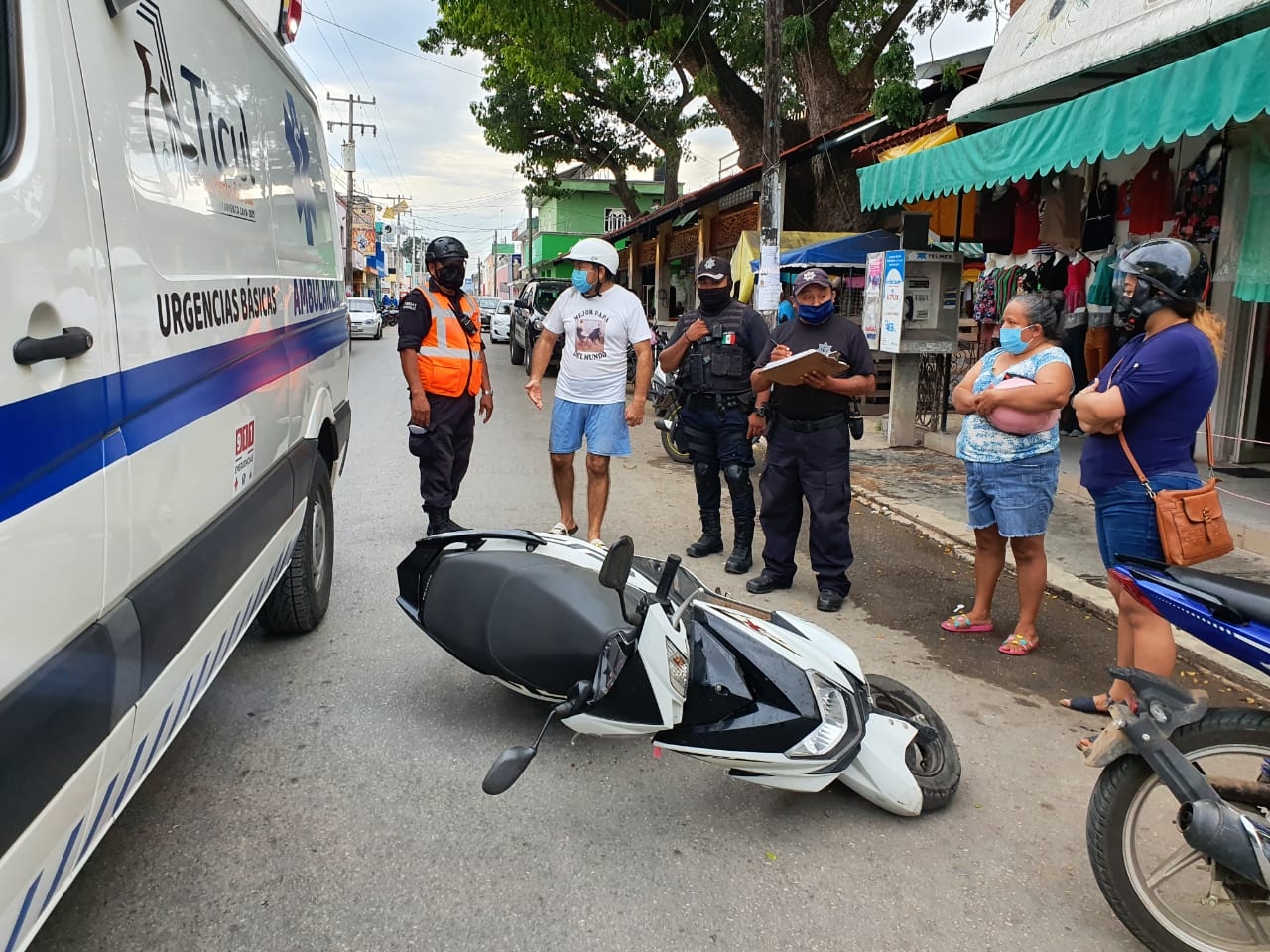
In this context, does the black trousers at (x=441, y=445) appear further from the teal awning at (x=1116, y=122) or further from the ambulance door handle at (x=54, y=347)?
the teal awning at (x=1116, y=122)

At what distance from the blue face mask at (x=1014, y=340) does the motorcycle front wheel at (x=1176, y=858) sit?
2.18 m

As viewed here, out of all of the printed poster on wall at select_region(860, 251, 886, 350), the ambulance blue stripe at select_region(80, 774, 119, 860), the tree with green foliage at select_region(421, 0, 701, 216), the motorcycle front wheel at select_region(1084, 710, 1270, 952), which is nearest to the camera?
the ambulance blue stripe at select_region(80, 774, 119, 860)

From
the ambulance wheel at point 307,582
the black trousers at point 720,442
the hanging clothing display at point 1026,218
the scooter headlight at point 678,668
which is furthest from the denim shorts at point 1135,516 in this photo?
the hanging clothing display at point 1026,218

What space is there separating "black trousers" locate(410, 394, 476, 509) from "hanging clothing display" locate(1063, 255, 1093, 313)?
548cm

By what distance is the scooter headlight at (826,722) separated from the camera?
8.91ft

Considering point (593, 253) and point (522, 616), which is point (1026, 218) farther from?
point (522, 616)

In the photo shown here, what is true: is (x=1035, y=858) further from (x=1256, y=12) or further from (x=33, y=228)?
(x=1256, y=12)

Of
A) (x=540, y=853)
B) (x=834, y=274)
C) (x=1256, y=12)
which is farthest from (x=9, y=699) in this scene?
(x=834, y=274)

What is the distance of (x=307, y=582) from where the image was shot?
163 inches

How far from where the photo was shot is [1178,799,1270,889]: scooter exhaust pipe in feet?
6.69

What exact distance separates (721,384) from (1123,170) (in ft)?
15.9

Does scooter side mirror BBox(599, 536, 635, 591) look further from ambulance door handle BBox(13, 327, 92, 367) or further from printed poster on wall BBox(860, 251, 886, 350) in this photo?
printed poster on wall BBox(860, 251, 886, 350)

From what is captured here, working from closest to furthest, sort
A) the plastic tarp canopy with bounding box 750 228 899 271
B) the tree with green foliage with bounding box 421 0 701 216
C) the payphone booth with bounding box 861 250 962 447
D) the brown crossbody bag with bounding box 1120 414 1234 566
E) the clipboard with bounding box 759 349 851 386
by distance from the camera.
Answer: the brown crossbody bag with bounding box 1120 414 1234 566 < the clipboard with bounding box 759 349 851 386 < the payphone booth with bounding box 861 250 962 447 < the plastic tarp canopy with bounding box 750 228 899 271 < the tree with green foliage with bounding box 421 0 701 216

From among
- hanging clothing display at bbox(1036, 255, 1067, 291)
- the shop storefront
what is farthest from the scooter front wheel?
hanging clothing display at bbox(1036, 255, 1067, 291)
